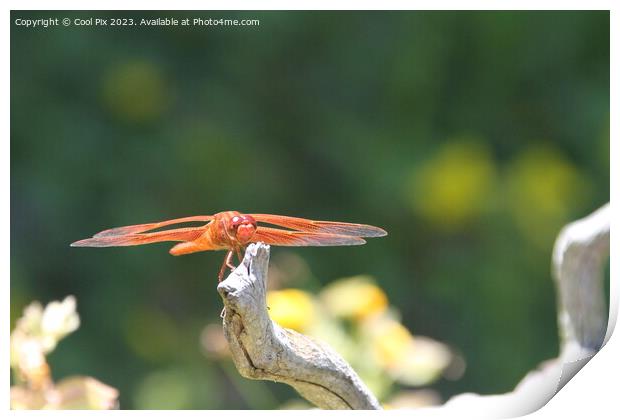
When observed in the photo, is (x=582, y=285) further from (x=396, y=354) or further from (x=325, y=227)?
(x=325, y=227)

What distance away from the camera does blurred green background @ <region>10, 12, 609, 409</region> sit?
2062 millimetres

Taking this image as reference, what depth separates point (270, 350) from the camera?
85 cm

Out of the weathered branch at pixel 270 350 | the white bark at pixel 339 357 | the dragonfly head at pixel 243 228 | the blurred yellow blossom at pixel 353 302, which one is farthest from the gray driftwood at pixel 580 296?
the dragonfly head at pixel 243 228

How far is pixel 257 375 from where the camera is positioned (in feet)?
2.83

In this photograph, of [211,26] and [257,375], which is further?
[211,26]

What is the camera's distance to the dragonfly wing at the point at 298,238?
927 millimetres

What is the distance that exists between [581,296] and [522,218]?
83cm

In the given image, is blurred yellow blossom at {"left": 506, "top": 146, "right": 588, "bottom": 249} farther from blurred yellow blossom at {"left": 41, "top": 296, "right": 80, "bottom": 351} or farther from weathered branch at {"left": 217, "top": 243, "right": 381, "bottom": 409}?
blurred yellow blossom at {"left": 41, "top": 296, "right": 80, "bottom": 351}

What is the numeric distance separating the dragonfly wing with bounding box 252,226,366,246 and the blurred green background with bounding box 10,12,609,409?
3.58 ft

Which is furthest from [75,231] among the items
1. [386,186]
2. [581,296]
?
[581,296]

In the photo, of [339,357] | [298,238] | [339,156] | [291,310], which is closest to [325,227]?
[298,238]

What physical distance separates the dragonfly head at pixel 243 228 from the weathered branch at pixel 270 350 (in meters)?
0.06

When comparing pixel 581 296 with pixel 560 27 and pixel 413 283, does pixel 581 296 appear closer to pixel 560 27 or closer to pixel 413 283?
pixel 413 283

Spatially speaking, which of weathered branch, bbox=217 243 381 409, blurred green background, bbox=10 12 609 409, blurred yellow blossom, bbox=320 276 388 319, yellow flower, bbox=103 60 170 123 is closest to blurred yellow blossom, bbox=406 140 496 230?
blurred green background, bbox=10 12 609 409
